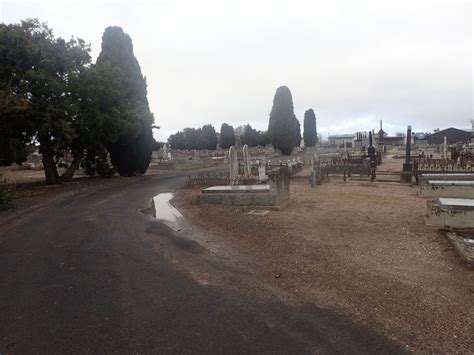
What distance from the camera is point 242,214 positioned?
1006 cm

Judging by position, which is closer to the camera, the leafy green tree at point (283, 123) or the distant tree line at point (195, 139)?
the leafy green tree at point (283, 123)

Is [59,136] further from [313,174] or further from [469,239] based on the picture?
[469,239]

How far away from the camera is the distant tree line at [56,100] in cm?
1591

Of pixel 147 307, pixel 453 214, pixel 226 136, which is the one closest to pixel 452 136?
pixel 226 136

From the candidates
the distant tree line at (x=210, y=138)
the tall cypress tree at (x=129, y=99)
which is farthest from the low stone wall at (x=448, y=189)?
the distant tree line at (x=210, y=138)

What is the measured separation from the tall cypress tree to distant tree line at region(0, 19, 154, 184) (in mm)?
144

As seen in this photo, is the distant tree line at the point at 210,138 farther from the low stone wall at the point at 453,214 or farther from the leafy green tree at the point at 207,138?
the low stone wall at the point at 453,214

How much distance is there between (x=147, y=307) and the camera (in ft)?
14.1

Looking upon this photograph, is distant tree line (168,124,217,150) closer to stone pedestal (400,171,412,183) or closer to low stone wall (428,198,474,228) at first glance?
stone pedestal (400,171,412,183)

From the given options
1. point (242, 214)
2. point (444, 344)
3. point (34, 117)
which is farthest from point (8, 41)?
point (444, 344)

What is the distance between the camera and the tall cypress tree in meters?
22.9

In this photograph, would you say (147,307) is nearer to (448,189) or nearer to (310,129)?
(448,189)

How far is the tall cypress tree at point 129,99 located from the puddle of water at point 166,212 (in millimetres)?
9980

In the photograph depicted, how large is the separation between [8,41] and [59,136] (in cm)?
487
